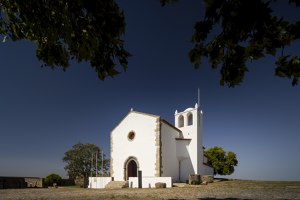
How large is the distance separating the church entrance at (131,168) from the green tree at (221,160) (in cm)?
1569

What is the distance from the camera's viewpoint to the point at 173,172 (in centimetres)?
2741

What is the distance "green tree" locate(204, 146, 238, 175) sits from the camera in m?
41.0

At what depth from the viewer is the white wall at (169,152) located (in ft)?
87.3

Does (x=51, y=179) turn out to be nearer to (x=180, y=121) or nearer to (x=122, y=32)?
(x=180, y=121)

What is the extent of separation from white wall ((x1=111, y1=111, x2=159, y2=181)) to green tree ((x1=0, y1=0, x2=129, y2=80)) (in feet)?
68.9

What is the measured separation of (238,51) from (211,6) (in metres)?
0.80

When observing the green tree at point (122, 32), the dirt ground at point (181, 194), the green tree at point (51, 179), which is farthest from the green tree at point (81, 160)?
the green tree at point (122, 32)

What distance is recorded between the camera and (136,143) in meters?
28.2

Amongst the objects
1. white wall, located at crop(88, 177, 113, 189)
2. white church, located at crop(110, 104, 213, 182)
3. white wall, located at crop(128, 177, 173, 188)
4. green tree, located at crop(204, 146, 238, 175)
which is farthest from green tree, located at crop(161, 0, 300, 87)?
green tree, located at crop(204, 146, 238, 175)

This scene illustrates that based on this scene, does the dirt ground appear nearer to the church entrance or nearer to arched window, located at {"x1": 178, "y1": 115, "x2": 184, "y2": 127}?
the church entrance

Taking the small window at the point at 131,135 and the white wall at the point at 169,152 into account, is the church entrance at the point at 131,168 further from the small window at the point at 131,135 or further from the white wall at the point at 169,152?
the white wall at the point at 169,152

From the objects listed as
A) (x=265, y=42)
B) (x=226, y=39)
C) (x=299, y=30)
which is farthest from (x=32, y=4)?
(x=299, y=30)

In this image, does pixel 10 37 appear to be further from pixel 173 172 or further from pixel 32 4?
pixel 173 172

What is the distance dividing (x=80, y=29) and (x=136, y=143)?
76.1 ft
